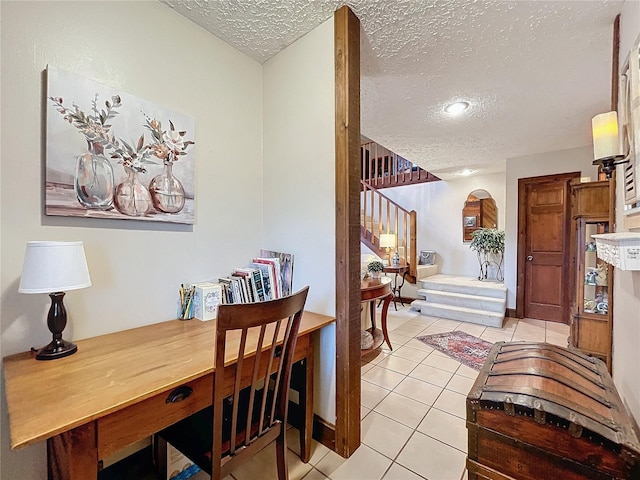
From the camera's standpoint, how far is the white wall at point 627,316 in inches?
41.9

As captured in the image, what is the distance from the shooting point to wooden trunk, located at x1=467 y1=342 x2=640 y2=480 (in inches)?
33.4

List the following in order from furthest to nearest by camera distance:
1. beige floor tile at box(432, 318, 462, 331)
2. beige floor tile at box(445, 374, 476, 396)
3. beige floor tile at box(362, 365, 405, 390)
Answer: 1. beige floor tile at box(432, 318, 462, 331)
2. beige floor tile at box(362, 365, 405, 390)
3. beige floor tile at box(445, 374, 476, 396)

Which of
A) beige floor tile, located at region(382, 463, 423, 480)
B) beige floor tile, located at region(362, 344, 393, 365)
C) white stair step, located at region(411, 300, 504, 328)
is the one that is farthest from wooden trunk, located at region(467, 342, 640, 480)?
white stair step, located at region(411, 300, 504, 328)

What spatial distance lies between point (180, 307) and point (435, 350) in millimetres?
2688

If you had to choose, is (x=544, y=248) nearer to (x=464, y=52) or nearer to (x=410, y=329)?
(x=410, y=329)

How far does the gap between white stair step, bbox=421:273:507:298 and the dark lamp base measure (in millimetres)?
4756

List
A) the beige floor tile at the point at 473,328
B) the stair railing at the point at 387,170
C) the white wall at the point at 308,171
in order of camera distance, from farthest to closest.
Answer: the stair railing at the point at 387,170 → the beige floor tile at the point at 473,328 → the white wall at the point at 308,171

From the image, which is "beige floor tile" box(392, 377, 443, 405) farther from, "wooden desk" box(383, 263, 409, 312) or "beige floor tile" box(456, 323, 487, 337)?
"wooden desk" box(383, 263, 409, 312)

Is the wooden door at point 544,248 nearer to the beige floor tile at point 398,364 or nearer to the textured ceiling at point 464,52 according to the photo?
the textured ceiling at point 464,52

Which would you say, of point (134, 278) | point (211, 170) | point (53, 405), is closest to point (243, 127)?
point (211, 170)

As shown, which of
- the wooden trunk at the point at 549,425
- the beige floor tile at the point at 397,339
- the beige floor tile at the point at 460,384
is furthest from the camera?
the beige floor tile at the point at 397,339

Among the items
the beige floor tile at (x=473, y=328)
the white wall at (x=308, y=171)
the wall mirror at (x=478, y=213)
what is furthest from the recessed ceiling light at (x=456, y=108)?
the wall mirror at (x=478, y=213)

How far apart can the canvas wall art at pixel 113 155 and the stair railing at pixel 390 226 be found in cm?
435

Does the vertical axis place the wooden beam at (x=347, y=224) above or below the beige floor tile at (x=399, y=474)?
above
